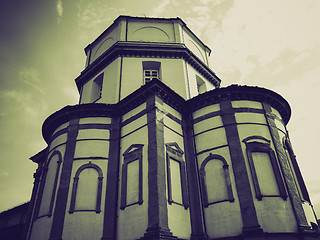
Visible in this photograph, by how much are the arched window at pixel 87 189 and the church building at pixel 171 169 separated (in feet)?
0.17

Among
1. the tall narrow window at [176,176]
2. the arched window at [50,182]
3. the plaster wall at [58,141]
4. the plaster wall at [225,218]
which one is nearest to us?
the plaster wall at [225,218]

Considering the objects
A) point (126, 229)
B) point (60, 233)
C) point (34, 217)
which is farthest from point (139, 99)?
point (34, 217)

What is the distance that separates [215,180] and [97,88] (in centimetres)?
1135

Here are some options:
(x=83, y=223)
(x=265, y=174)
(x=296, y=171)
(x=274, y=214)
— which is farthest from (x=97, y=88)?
(x=296, y=171)

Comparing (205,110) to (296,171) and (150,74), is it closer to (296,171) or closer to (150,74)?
(150,74)

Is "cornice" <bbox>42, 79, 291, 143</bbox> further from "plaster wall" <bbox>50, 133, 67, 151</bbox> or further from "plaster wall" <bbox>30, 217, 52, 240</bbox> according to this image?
"plaster wall" <bbox>30, 217, 52, 240</bbox>

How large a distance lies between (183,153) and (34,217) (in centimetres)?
892

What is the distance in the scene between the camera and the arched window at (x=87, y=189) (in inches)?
483

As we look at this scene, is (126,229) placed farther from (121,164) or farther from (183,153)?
(183,153)

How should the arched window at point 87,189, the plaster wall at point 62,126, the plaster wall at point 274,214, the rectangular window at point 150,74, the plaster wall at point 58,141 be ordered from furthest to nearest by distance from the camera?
the rectangular window at point 150,74, the plaster wall at point 62,126, the plaster wall at point 58,141, the arched window at point 87,189, the plaster wall at point 274,214

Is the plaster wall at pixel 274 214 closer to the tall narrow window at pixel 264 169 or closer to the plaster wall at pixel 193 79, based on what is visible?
the tall narrow window at pixel 264 169

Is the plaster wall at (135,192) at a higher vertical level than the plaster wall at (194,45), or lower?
lower

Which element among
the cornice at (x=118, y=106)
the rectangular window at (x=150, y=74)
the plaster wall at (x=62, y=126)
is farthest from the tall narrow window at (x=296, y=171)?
the plaster wall at (x=62, y=126)

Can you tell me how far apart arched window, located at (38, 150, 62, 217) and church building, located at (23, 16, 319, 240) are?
0.07 meters
